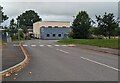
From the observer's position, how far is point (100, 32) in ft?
209

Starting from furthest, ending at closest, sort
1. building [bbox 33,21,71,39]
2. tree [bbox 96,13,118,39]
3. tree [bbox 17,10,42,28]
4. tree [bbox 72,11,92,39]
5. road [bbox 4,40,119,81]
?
tree [bbox 17,10,42,28], building [bbox 33,21,71,39], tree [bbox 72,11,92,39], tree [bbox 96,13,118,39], road [bbox 4,40,119,81]

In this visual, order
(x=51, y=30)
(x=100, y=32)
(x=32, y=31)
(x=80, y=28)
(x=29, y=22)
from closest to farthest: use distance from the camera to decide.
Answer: (x=100, y=32)
(x=80, y=28)
(x=51, y=30)
(x=32, y=31)
(x=29, y=22)

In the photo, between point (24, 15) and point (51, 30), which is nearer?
point (51, 30)

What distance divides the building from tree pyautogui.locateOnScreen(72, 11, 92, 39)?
42.3m

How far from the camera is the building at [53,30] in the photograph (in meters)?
124

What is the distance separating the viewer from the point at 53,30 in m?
125

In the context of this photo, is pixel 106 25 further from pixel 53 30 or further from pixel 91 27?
pixel 53 30

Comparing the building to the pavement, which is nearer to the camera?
the pavement

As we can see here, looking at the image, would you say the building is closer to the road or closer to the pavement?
the pavement

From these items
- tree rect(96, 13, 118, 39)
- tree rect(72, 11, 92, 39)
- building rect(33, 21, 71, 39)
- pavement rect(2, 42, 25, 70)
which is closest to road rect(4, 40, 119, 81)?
pavement rect(2, 42, 25, 70)

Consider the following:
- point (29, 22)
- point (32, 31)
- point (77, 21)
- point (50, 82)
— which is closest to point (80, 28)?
point (77, 21)

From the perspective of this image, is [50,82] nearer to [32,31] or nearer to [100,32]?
[100,32]

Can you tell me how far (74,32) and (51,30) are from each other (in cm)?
4581

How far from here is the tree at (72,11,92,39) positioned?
76188 mm
